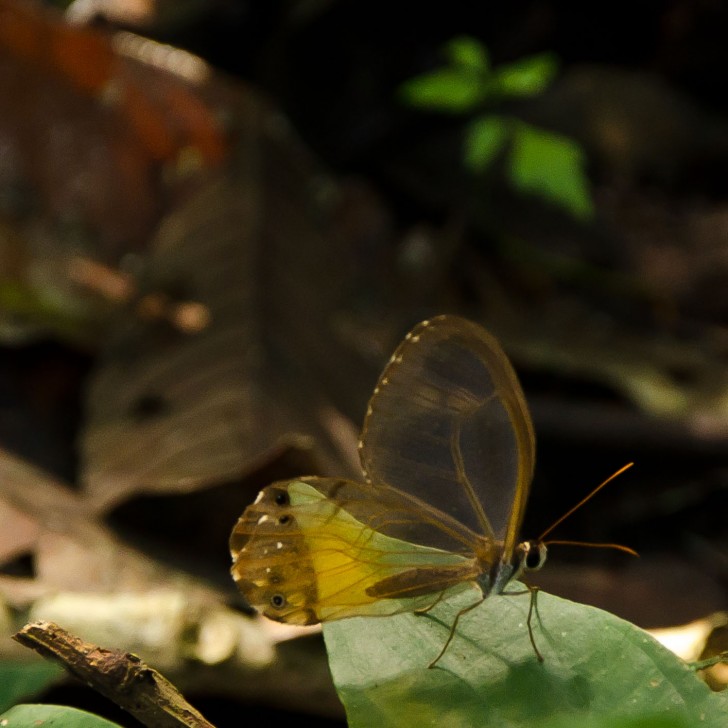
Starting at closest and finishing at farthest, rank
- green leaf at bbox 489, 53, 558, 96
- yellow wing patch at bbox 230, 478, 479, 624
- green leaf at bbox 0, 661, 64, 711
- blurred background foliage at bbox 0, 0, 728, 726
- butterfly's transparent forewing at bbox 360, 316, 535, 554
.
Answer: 1. green leaf at bbox 0, 661, 64, 711
2. yellow wing patch at bbox 230, 478, 479, 624
3. butterfly's transparent forewing at bbox 360, 316, 535, 554
4. blurred background foliage at bbox 0, 0, 728, 726
5. green leaf at bbox 489, 53, 558, 96

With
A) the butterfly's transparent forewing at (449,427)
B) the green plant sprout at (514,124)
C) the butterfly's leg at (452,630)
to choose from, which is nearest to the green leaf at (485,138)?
the green plant sprout at (514,124)

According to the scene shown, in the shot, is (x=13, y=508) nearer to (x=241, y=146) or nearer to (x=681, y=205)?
(x=241, y=146)

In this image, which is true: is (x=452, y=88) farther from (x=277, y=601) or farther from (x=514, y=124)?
(x=277, y=601)

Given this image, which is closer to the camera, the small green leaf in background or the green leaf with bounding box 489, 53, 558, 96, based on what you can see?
the green leaf with bounding box 489, 53, 558, 96

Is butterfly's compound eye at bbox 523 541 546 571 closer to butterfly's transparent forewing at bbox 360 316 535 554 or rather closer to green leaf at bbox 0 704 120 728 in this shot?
butterfly's transparent forewing at bbox 360 316 535 554

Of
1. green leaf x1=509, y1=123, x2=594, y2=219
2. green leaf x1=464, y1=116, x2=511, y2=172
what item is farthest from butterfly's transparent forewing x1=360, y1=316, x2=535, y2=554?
green leaf x1=464, y1=116, x2=511, y2=172

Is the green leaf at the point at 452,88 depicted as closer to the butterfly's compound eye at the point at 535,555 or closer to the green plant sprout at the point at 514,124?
the green plant sprout at the point at 514,124

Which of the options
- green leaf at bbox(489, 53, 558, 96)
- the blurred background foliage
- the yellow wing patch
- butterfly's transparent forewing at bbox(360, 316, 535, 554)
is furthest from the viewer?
green leaf at bbox(489, 53, 558, 96)
